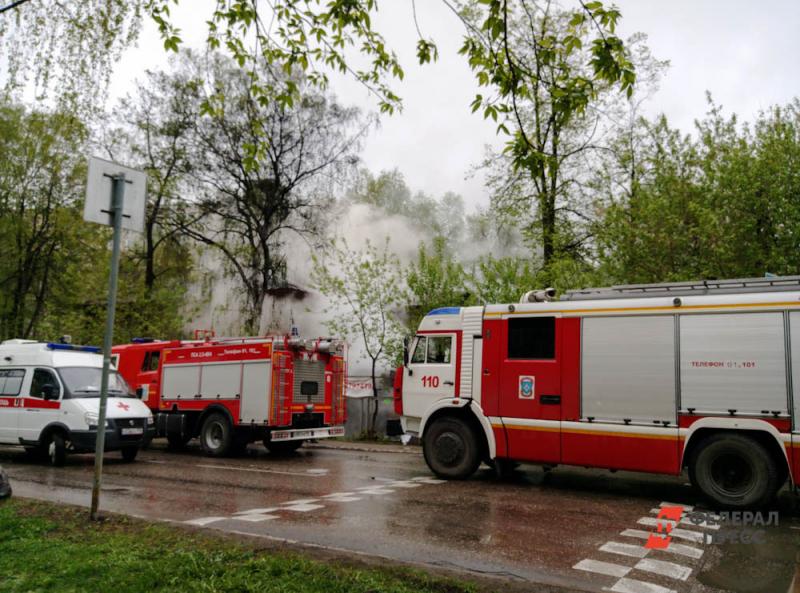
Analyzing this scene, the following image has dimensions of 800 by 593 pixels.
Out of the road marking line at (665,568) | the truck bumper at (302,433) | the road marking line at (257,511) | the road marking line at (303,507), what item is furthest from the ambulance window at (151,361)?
the road marking line at (665,568)

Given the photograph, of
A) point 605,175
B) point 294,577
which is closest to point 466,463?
point 294,577

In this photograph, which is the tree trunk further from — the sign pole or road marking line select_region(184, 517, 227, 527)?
the sign pole

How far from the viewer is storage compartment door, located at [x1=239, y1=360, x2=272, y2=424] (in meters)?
14.6

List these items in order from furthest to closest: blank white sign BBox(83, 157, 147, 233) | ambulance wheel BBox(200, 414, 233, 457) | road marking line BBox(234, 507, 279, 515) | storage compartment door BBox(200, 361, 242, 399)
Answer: storage compartment door BBox(200, 361, 242, 399) < ambulance wheel BBox(200, 414, 233, 457) < road marking line BBox(234, 507, 279, 515) < blank white sign BBox(83, 157, 147, 233)

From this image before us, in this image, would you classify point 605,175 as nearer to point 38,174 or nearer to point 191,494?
point 191,494

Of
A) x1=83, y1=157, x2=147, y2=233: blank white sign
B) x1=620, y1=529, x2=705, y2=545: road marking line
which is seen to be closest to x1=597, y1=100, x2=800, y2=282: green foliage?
x1=620, y1=529, x2=705, y2=545: road marking line

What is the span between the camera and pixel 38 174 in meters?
26.0

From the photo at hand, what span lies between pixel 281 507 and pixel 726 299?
21.9 ft

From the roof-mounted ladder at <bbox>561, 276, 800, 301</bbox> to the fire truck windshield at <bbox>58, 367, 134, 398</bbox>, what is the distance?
30.7 ft

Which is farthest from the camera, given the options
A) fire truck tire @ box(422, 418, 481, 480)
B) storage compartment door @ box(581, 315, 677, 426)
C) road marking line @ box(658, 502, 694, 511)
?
fire truck tire @ box(422, 418, 481, 480)

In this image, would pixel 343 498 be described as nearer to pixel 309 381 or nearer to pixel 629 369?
pixel 629 369

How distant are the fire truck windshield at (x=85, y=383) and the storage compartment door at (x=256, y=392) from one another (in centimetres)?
243

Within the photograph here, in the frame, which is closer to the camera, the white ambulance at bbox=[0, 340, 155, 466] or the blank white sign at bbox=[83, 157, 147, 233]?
the blank white sign at bbox=[83, 157, 147, 233]

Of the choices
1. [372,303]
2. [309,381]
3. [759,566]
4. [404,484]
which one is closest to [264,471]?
[404,484]
